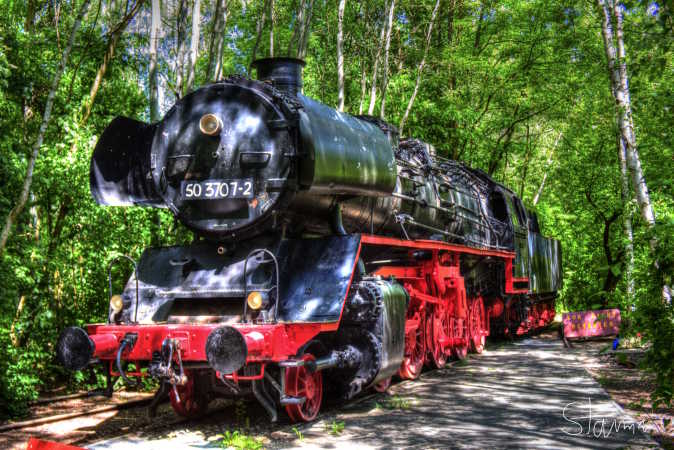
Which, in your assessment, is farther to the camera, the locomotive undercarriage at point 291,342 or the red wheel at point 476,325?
the red wheel at point 476,325

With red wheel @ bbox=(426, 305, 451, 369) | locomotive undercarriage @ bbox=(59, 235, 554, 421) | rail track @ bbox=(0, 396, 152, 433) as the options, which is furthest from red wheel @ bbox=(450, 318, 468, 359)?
rail track @ bbox=(0, 396, 152, 433)

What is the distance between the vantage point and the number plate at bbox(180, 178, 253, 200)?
6.57 meters

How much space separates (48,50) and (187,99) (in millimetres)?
3918

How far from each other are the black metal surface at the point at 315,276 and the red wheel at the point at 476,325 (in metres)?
6.03

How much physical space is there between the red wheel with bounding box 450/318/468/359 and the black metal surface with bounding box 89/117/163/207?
5.72 meters

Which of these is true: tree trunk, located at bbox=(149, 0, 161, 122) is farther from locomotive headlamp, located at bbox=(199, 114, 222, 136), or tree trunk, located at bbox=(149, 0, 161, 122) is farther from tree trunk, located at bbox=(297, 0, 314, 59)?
locomotive headlamp, located at bbox=(199, 114, 222, 136)

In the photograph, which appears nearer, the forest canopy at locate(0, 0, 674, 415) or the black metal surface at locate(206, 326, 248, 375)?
the black metal surface at locate(206, 326, 248, 375)

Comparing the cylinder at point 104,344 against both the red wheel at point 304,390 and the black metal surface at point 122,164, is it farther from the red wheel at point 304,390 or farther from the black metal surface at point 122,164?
the black metal surface at point 122,164

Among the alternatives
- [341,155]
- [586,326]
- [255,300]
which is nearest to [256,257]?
[255,300]

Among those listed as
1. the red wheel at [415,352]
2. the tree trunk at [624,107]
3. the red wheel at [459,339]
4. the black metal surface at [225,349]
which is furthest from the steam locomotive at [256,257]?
the tree trunk at [624,107]

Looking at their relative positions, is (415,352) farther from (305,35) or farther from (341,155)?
(305,35)

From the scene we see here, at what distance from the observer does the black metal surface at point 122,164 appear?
748 cm

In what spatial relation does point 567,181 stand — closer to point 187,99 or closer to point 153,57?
point 153,57

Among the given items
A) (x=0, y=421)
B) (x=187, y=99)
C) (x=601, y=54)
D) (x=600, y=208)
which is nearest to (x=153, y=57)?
(x=187, y=99)
